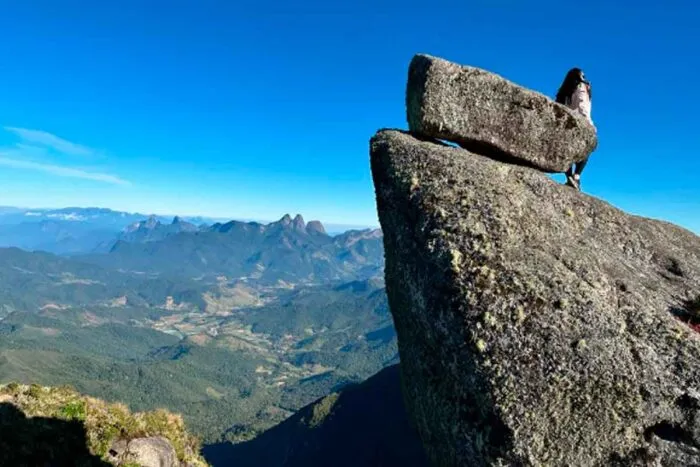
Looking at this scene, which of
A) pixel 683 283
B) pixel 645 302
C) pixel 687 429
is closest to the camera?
pixel 687 429

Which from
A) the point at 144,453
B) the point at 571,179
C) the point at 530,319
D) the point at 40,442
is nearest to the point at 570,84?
the point at 571,179

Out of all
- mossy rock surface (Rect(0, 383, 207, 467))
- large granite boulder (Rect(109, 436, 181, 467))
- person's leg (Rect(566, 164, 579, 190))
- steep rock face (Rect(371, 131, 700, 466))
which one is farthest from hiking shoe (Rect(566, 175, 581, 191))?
mossy rock surface (Rect(0, 383, 207, 467))

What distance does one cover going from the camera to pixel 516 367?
34.9 ft

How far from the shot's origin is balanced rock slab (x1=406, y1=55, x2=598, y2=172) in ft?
58.2

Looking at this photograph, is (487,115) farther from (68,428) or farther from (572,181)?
(68,428)

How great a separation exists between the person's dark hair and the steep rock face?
29.1 ft

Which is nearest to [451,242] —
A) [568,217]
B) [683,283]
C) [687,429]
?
[568,217]

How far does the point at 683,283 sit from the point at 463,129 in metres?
8.86

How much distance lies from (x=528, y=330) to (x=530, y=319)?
284mm

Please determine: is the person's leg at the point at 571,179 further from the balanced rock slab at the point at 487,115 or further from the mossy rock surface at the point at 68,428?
the mossy rock surface at the point at 68,428

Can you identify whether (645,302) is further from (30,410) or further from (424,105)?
(30,410)

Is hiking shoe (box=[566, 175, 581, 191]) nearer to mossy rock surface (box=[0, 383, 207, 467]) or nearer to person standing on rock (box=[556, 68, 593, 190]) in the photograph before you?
person standing on rock (box=[556, 68, 593, 190])

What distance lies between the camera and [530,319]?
11.1 metres

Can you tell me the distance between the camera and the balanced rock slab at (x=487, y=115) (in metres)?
17.7
